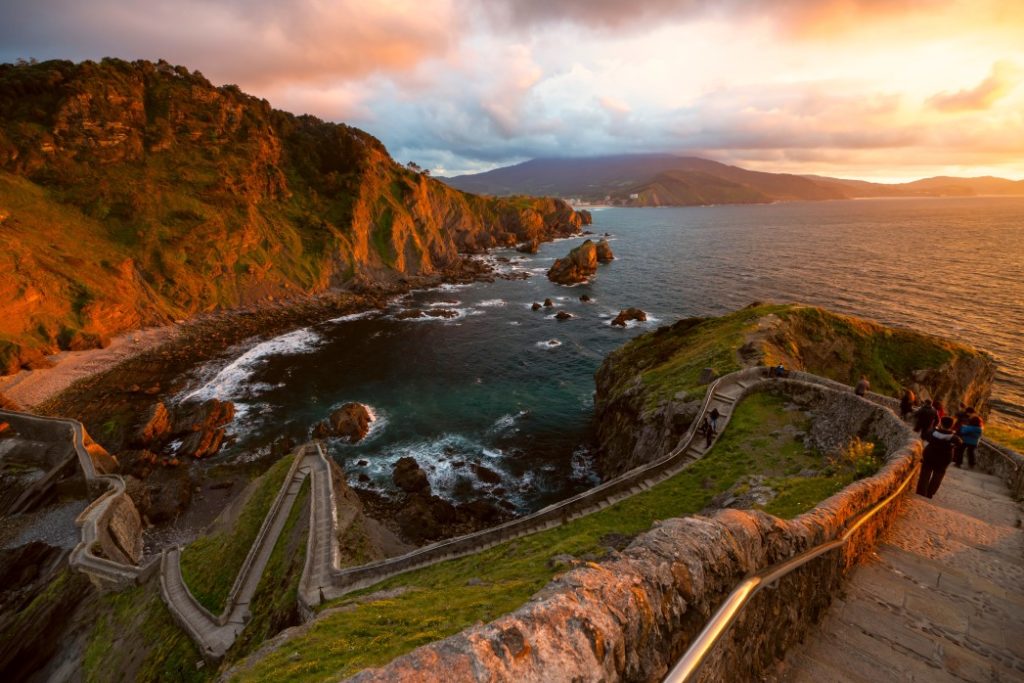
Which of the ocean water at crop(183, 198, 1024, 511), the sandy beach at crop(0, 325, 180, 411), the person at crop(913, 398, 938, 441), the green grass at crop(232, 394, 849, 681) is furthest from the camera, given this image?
the sandy beach at crop(0, 325, 180, 411)

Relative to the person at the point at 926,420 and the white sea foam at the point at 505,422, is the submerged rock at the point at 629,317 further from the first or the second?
the person at the point at 926,420

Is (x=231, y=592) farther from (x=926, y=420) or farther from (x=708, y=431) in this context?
(x=926, y=420)

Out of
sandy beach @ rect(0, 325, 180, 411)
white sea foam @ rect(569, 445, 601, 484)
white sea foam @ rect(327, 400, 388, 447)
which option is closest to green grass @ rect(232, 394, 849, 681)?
white sea foam @ rect(569, 445, 601, 484)

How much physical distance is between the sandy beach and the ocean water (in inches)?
448

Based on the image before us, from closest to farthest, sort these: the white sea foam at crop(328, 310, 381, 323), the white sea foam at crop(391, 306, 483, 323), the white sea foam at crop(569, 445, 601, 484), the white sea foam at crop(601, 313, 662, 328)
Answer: the white sea foam at crop(569, 445, 601, 484) → the white sea foam at crop(601, 313, 662, 328) → the white sea foam at crop(328, 310, 381, 323) → the white sea foam at crop(391, 306, 483, 323)

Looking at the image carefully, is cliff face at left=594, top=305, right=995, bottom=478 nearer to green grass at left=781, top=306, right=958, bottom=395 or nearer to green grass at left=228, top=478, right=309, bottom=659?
green grass at left=781, top=306, right=958, bottom=395

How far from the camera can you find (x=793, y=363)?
112 feet

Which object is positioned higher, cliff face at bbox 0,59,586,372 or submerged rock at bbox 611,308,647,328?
cliff face at bbox 0,59,586,372

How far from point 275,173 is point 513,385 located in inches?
3426

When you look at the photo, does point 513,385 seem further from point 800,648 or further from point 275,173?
point 275,173

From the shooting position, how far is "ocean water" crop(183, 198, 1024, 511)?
40156mm

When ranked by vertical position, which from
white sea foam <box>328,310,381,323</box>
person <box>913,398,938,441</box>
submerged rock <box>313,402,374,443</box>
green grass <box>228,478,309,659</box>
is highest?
person <box>913,398,938,441</box>

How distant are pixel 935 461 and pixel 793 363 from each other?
872 inches

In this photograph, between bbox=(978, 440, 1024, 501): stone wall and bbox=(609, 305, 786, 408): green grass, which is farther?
bbox=(609, 305, 786, 408): green grass
